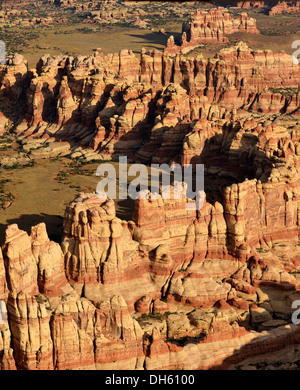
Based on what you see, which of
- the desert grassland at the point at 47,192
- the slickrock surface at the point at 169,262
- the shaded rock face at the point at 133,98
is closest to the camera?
the slickrock surface at the point at 169,262

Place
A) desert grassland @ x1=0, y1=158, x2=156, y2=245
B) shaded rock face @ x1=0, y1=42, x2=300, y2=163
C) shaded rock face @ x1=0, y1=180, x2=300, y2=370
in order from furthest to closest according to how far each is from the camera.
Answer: shaded rock face @ x1=0, y1=42, x2=300, y2=163 → desert grassland @ x1=0, y1=158, x2=156, y2=245 → shaded rock face @ x1=0, y1=180, x2=300, y2=370

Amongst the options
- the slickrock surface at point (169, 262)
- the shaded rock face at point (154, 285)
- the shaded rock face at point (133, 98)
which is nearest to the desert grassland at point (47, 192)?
the slickrock surface at point (169, 262)

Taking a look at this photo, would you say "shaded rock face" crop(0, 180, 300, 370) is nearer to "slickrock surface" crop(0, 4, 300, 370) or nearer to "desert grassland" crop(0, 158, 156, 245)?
"slickrock surface" crop(0, 4, 300, 370)

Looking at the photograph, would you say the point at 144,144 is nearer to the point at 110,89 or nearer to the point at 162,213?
the point at 110,89

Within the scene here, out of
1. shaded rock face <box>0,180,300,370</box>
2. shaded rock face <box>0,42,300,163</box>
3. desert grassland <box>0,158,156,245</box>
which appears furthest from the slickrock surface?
desert grassland <box>0,158,156,245</box>

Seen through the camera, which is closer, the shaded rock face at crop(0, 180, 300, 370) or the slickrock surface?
the shaded rock face at crop(0, 180, 300, 370)

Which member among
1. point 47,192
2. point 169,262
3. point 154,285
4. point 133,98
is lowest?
point 154,285

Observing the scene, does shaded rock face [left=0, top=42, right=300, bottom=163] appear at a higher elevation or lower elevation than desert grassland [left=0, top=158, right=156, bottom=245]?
higher

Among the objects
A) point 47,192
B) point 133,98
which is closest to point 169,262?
point 47,192

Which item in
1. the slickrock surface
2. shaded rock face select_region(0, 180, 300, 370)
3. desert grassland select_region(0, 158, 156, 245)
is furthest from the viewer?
desert grassland select_region(0, 158, 156, 245)

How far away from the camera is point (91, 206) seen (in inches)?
2660

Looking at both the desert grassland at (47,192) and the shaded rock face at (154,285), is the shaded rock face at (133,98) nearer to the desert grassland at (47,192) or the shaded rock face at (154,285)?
the desert grassland at (47,192)

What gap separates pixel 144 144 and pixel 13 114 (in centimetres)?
3476

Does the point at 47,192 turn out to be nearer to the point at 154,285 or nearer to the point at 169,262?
the point at 169,262
